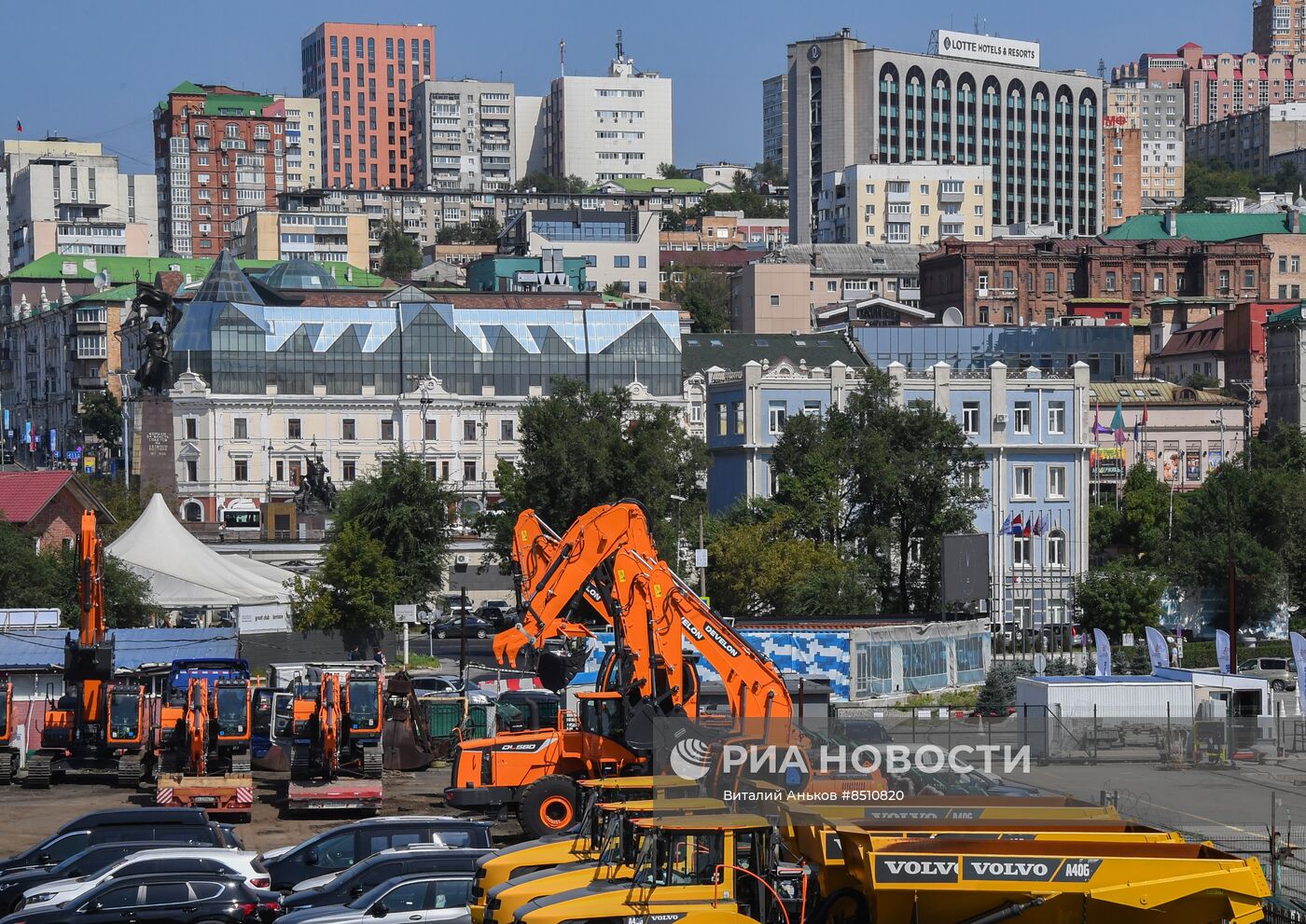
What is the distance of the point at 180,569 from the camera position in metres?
62.8

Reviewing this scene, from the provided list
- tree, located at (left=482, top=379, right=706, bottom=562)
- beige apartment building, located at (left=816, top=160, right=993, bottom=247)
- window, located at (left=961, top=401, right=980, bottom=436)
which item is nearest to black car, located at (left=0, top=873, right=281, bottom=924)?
tree, located at (left=482, top=379, right=706, bottom=562)

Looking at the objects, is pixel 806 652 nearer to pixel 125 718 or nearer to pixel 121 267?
pixel 125 718

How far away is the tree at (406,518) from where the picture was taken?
70.9 metres

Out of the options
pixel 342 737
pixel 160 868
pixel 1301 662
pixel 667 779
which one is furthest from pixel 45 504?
pixel 667 779

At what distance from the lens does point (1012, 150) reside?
18988cm

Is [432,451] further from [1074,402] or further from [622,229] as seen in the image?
[622,229]

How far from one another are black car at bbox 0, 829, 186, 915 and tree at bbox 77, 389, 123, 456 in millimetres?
114943

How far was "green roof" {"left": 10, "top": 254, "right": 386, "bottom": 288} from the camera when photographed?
158m

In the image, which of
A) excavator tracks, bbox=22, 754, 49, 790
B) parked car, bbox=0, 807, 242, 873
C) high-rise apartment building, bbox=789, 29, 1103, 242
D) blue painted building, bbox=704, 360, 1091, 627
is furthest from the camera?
high-rise apartment building, bbox=789, 29, 1103, 242

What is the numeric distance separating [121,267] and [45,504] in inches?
4124

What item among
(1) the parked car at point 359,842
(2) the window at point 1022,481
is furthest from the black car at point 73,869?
(2) the window at point 1022,481

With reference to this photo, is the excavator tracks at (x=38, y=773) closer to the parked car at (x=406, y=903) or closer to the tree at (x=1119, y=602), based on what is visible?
the parked car at (x=406, y=903)

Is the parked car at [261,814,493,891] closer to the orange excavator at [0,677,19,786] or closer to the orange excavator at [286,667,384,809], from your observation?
the orange excavator at [286,667,384,809]

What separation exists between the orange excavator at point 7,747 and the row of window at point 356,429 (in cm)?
6346
